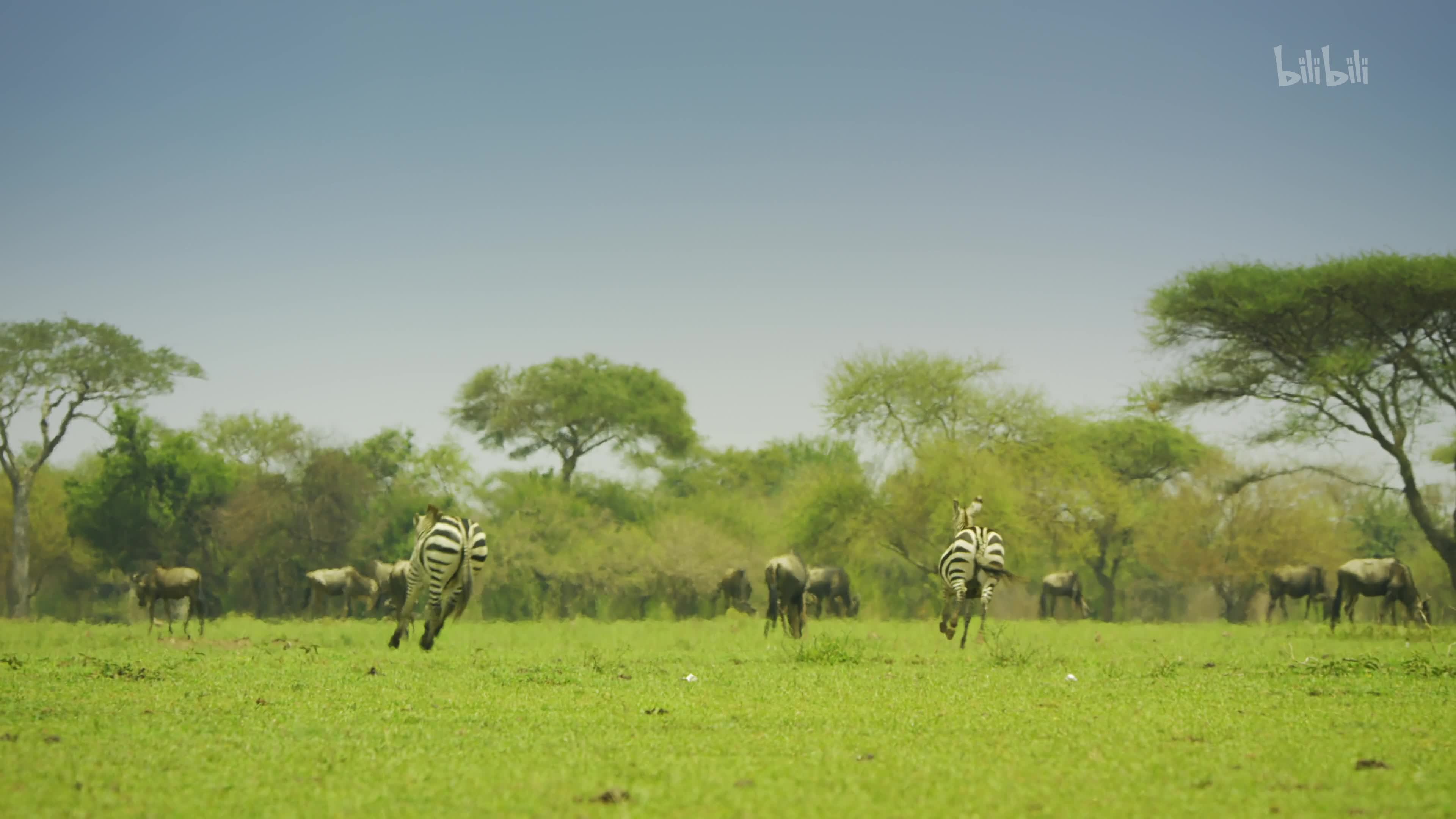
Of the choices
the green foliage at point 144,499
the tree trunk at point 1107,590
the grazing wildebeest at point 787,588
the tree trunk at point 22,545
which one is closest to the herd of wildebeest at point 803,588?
the grazing wildebeest at point 787,588

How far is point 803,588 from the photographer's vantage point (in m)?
25.6

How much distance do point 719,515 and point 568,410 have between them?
31.5ft

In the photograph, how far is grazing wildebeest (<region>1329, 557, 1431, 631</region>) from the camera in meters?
32.7

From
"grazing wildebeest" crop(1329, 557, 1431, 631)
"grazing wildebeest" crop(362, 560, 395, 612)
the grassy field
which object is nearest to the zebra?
the grassy field

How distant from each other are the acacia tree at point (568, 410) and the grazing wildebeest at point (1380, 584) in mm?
37458

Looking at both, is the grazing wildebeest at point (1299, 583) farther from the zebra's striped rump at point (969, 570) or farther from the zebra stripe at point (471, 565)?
the zebra stripe at point (471, 565)

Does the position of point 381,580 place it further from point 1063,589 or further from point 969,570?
point 1063,589

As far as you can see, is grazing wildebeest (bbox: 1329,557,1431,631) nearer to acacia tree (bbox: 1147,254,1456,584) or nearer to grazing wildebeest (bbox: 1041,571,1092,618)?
acacia tree (bbox: 1147,254,1456,584)

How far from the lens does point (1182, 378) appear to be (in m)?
36.9

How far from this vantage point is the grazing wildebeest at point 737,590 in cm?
3775

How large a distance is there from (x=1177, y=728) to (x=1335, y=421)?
89.3ft

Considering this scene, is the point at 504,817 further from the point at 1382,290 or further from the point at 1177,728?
the point at 1382,290

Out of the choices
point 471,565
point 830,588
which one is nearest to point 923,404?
point 830,588

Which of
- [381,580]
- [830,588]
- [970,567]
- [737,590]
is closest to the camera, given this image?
[970,567]
